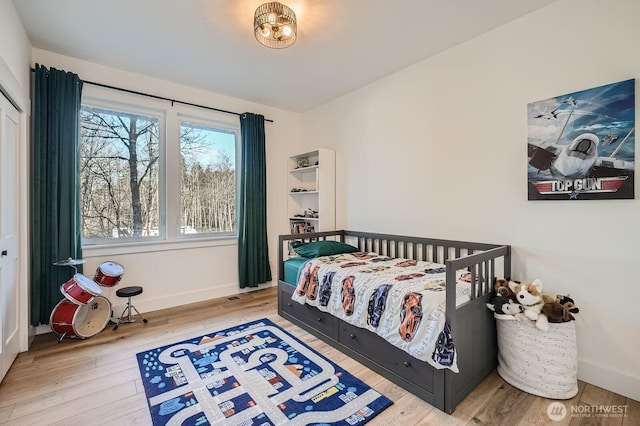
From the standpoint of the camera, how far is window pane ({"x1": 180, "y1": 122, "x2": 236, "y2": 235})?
3.46m

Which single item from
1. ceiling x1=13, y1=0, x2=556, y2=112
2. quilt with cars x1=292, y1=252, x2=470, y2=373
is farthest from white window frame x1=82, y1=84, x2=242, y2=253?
quilt with cars x1=292, y1=252, x2=470, y2=373

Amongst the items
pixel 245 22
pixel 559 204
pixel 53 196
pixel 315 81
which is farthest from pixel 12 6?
pixel 559 204

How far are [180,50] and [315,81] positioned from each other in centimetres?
137

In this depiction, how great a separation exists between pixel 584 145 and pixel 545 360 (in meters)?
1.37

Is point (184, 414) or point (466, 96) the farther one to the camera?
point (466, 96)

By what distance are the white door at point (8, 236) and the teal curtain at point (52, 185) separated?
11.6 inches

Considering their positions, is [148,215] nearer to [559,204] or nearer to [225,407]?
[225,407]

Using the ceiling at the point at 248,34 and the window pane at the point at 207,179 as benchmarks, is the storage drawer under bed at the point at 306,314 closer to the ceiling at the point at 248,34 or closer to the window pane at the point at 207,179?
the window pane at the point at 207,179

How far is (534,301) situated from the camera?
1.78 m

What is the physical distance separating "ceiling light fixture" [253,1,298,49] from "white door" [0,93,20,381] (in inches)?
68.1

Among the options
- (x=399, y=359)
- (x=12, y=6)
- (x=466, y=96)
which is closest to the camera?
(x=399, y=359)

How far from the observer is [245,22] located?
7.18 ft

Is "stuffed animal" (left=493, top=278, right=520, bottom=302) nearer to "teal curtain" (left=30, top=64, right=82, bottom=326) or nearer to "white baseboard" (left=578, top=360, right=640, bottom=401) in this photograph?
"white baseboard" (left=578, top=360, right=640, bottom=401)

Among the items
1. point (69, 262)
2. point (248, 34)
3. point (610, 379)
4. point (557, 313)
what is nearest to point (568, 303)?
point (557, 313)
